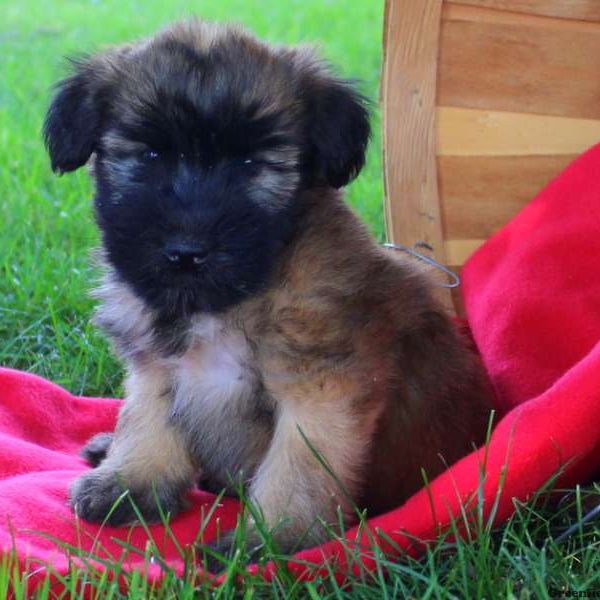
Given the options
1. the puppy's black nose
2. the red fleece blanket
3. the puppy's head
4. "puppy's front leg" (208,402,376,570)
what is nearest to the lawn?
the red fleece blanket

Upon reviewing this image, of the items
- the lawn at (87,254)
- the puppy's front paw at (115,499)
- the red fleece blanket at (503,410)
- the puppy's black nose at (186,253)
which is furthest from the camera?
the puppy's front paw at (115,499)

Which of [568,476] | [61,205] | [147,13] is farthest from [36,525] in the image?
[147,13]

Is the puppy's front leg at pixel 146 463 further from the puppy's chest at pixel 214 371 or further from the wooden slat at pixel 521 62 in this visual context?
the wooden slat at pixel 521 62

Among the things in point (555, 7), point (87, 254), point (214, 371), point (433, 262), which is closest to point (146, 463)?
point (214, 371)

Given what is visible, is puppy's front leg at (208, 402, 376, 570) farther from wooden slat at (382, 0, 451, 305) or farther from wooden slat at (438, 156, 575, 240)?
wooden slat at (438, 156, 575, 240)

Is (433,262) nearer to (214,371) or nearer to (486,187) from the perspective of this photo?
(486,187)

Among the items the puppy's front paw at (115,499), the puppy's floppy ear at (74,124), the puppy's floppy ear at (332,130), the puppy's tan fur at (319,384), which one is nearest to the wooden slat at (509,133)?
the puppy's tan fur at (319,384)
